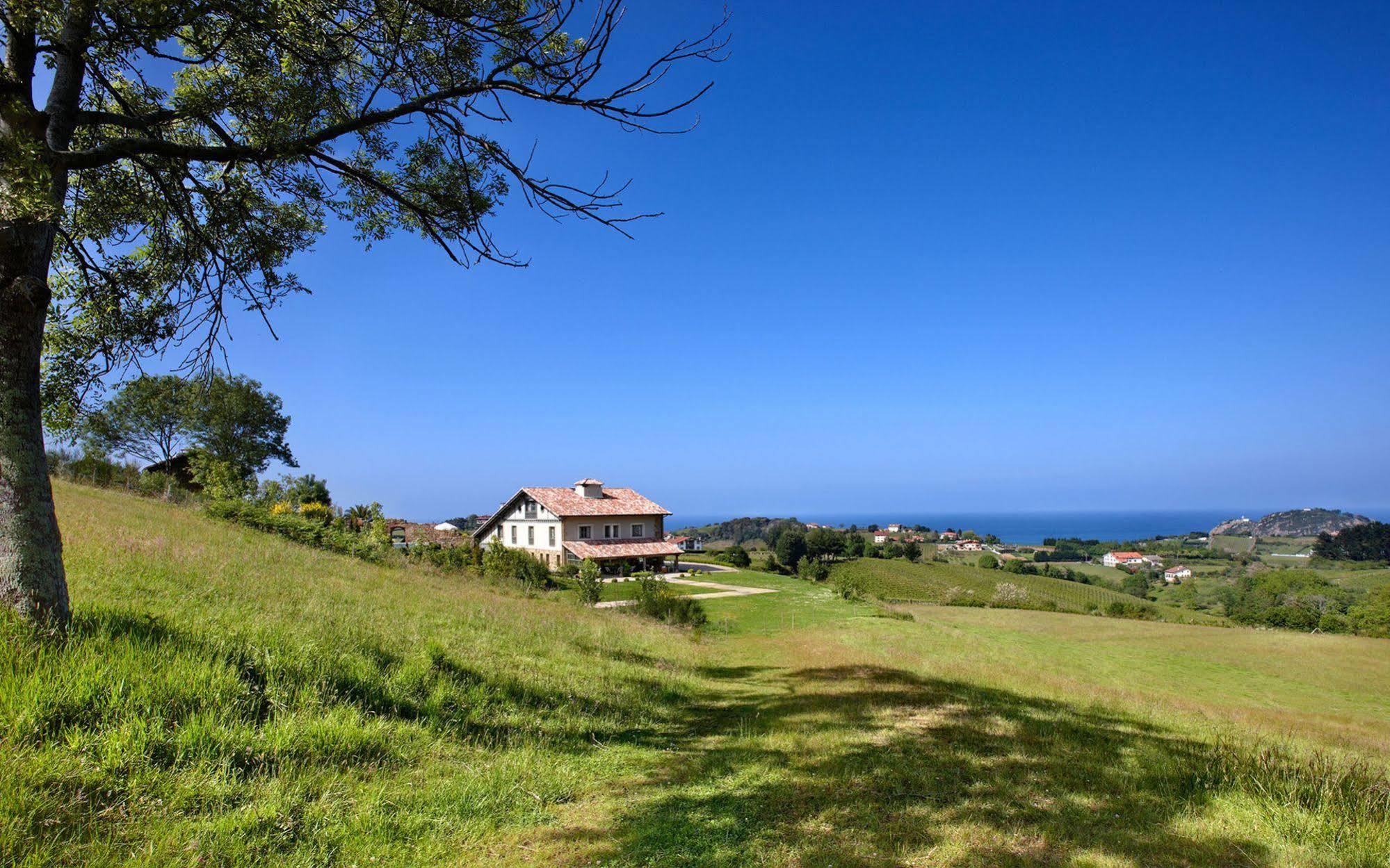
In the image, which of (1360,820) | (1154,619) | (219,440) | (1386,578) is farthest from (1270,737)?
(1386,578)

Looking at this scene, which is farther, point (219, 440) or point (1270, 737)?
point (219, 440)

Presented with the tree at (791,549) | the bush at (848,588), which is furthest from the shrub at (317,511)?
the tree at (791,549)

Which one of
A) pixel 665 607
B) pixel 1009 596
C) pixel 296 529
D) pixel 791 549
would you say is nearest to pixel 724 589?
pixel 665 607

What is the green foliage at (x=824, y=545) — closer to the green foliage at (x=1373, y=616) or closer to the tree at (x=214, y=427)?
the green foliage at (x=1373, y=616)

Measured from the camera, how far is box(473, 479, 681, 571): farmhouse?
4778 cm

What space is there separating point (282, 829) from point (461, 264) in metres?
5.45

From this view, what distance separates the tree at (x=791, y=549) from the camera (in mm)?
75125

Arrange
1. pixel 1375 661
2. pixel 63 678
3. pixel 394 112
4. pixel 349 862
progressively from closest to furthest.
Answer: pixel 349 862 → pixel 63 678 → pixel 394 112 → pixel 1375 661

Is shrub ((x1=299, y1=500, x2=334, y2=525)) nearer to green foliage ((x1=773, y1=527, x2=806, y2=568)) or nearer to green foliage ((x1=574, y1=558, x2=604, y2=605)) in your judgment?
green foliage ((x1=574, y1=558, x2=604, y2=605))

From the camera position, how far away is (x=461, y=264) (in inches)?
261

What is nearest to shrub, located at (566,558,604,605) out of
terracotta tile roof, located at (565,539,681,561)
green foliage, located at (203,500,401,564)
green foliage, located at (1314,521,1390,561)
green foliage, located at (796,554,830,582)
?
green foliage, located at (203,500,401,564)

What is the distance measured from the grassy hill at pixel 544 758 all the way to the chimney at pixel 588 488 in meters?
42.6

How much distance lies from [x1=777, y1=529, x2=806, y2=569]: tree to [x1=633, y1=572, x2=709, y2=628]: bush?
53979 millimetres

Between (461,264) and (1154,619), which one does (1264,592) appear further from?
(461,264)
